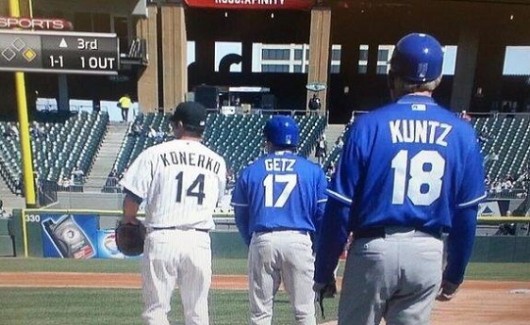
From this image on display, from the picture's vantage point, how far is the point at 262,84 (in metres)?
30.5

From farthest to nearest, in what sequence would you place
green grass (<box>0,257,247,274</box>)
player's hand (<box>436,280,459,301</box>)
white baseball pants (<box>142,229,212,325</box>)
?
1. green grass (<box>0,257,247,274</box>)
2. white baseball pants (<box>142,229,212,325</box>)
3. player's hand (<box>436,280,459,301</box>)

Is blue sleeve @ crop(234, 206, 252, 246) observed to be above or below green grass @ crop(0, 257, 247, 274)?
above

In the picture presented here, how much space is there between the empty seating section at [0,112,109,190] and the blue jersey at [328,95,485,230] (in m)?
16.0

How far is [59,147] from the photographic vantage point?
18656 mm

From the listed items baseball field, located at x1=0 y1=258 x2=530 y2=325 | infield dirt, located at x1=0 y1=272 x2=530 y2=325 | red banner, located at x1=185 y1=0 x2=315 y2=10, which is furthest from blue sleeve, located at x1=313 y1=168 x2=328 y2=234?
red banner, located at x1=185 y1=0 x2=315 y2=10

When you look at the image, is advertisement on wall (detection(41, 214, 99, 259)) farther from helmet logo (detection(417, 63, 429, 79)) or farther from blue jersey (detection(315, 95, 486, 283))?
helmet logo (detection(417, 63, 429, 79))


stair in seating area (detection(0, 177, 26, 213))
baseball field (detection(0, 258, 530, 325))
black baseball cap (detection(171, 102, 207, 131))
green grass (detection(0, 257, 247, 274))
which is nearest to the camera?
black baseball cap (detection(171, 102, 207, 131))

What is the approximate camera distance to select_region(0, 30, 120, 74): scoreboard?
7.59 metres

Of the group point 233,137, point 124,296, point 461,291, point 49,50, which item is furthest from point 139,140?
point 461,291

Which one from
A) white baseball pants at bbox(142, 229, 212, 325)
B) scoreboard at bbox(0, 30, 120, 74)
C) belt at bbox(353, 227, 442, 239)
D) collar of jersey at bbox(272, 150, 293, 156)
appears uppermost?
scoreboard at bbox(0, 30, 120, 74)

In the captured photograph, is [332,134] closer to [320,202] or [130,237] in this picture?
[320,202]

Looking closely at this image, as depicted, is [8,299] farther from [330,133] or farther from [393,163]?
[330,133]

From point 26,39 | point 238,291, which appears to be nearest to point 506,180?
point 238,291

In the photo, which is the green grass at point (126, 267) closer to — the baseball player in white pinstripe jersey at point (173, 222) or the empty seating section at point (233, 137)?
the baseball player in white pinstripe jersey at point (173, 222)
